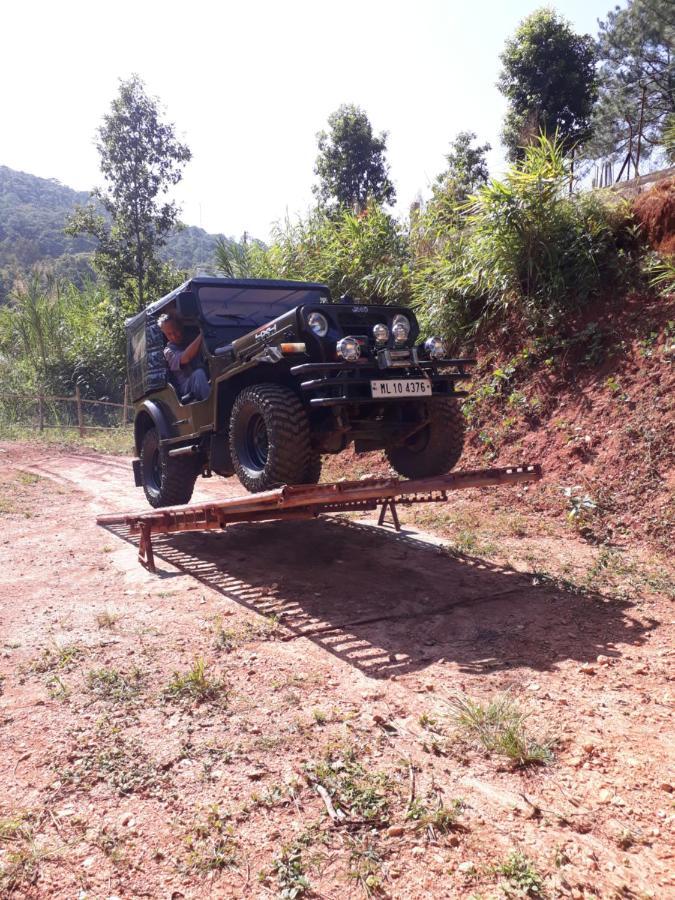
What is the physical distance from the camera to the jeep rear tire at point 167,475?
19.6 feet

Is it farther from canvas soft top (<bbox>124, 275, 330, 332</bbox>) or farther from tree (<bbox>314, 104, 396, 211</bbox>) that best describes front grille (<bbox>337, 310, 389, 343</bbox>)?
tree (<bbox>314, 104, 396, 211</bbox>)

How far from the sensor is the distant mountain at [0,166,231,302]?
1860 inches

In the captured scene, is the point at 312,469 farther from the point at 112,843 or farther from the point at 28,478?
the point at 28,478

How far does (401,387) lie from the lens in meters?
4.00

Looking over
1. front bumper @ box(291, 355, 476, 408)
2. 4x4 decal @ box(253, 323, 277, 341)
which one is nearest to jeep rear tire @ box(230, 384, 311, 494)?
front bumper @ box(291, 355, 476, 408)

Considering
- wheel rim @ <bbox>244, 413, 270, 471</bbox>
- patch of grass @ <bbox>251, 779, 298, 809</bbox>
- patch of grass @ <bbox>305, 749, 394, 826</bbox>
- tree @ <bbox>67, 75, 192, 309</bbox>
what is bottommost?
patch of grass @ <bbox>251, 779, 298, 809</bbox>

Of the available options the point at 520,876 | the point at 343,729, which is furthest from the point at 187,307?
the point at 520,876

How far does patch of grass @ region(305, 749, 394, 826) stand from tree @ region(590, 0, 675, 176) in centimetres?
2654

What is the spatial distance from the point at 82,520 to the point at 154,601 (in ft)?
10.7

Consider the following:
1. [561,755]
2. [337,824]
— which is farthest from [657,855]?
[337,824]

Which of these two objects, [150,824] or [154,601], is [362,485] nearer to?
[154,601]

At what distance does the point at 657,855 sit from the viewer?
5.86 feet

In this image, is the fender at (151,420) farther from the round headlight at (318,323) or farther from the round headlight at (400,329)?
the round headlight at (400,329)

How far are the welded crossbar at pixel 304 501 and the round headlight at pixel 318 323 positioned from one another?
3.08 ft
